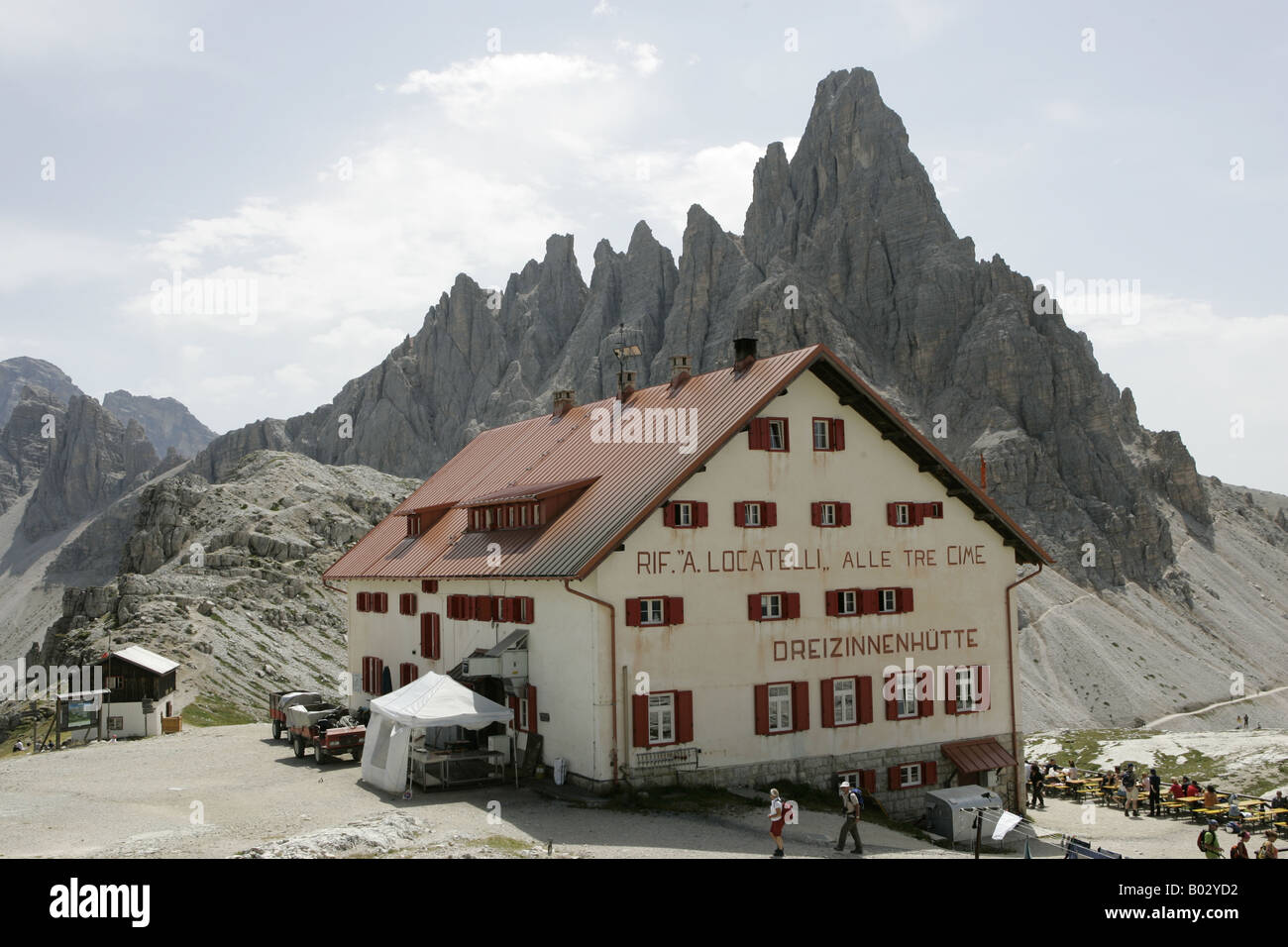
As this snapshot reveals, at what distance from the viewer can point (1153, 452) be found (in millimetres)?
190250

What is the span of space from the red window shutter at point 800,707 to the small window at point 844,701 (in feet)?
4.32

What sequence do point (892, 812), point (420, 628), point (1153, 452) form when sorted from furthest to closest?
1. point (1153, 452)
2. point (420, 628)
3. point (892, 812)

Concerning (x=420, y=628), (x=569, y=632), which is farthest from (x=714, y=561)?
(x=420, y=628)

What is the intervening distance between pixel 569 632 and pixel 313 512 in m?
67.4

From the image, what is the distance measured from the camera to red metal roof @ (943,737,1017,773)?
1391 inches

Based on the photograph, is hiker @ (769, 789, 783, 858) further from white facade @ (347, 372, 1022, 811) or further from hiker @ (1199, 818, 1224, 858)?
hiker @ (1199, 818, 1224, 858)

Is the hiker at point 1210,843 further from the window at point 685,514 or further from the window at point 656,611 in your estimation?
the window at point 685,514

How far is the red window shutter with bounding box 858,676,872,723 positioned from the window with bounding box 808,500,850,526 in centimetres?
512

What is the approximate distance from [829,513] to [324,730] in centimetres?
1792

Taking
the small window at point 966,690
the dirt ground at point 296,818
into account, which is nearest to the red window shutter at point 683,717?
the dirt ground at point 296,818

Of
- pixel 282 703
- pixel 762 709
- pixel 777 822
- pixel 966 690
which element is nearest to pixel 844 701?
pixel 762 709

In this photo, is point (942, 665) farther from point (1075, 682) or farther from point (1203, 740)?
point (1075, 682)

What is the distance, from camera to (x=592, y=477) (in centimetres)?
3438

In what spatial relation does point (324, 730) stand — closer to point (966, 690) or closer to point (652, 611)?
point (652, 611)
